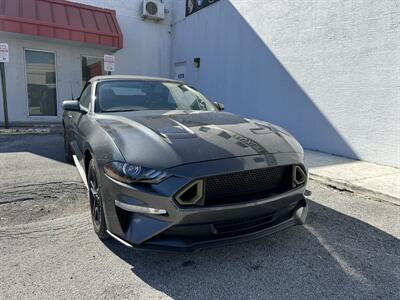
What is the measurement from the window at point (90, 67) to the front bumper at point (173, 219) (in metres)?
10.2

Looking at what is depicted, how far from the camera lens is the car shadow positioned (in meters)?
2.33

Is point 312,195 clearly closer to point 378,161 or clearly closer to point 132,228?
point 378,161

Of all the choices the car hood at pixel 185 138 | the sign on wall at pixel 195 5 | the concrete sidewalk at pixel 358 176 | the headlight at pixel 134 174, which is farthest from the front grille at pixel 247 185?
the sign on wall at pixel 195 5

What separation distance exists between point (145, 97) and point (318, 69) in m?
4.41

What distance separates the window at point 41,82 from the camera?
35.3 ft

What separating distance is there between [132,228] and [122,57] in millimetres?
11206

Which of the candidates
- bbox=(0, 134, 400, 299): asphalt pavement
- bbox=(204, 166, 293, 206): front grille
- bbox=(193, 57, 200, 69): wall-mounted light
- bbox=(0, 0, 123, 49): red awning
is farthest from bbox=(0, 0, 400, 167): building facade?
bbox=(204, 166, 293, 206): front grille

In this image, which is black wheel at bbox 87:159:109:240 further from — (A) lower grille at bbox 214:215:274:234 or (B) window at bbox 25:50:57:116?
(B) window at bbox 25:50:57:116

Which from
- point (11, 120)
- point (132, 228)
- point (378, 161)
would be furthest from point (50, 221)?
point (11, 120)

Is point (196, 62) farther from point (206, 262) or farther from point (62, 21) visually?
point (206, 262)

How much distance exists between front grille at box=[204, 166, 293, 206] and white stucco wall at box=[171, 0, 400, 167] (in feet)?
12.9

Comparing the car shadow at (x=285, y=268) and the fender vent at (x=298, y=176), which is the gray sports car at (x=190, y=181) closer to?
the fender vent at (x=298, y=176)

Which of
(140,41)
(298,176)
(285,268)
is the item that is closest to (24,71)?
(140,41)

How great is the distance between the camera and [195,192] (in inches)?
91.5
